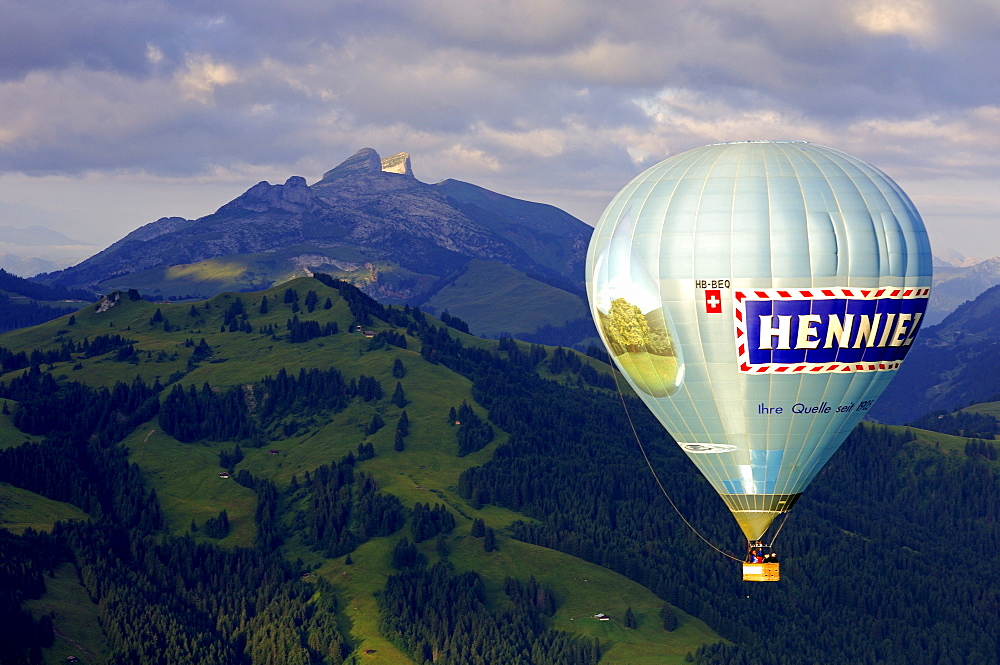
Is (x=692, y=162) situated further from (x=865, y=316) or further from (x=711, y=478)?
(x=711, y=478)

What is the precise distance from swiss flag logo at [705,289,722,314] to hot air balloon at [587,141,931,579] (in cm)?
13

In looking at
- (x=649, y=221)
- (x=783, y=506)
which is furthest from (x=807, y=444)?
(x=649, y=221)

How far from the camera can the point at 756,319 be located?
122m

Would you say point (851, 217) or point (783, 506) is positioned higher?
point (851, 217)

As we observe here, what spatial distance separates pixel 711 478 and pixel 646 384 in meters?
11.1

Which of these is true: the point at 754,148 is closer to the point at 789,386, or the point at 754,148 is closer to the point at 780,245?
the point at 780,245

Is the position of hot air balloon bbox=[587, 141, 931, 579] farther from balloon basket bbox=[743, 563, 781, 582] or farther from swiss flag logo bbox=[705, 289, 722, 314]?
balloon basket bbox=[743, 563, 781, 582]

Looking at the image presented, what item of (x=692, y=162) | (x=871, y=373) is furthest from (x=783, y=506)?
(x=692, y=162)

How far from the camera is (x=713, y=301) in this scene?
123562 millimetres

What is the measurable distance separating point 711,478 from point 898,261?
1062 inches

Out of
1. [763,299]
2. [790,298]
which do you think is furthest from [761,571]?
[790,298]

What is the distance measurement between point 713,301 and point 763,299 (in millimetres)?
4562

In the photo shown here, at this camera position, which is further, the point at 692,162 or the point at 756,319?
the point at 692,162

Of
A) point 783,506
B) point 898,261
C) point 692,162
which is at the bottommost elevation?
point 783,506
